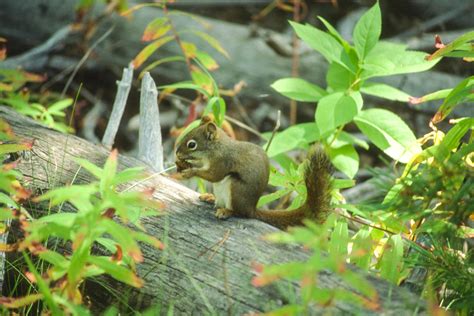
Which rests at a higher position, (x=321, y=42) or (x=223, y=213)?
(x=321, y=42)

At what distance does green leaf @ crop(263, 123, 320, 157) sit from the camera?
2828 millimetres

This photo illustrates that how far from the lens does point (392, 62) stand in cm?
274

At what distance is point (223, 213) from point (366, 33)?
0.96 m

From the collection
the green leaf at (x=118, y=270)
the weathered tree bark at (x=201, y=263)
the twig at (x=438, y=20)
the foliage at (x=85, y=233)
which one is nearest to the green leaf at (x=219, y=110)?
the weathered tree bark at (x=201, y=263)

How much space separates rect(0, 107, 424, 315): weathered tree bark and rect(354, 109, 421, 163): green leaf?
28.7 inches

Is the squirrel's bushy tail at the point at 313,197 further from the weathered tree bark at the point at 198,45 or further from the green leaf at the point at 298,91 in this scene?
the weathered tree bark at the point at 198,45

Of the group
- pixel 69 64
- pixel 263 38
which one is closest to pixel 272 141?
pixel 263 38

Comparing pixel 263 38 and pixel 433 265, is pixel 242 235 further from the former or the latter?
pixel 263 38

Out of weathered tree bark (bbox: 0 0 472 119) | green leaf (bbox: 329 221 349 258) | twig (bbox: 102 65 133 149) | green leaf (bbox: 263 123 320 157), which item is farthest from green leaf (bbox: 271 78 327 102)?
weathered tree bark (bbox: 0 0 472 119)

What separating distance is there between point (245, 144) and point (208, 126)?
148 mm

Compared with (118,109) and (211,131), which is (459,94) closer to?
(211,131)

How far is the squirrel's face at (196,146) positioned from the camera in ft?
8.08

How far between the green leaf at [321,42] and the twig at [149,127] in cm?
58

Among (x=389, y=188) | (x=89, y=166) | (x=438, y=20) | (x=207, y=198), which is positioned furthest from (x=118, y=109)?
(x=438, y=20)
